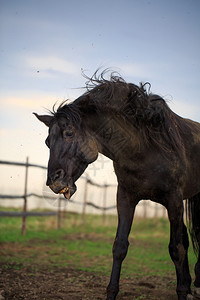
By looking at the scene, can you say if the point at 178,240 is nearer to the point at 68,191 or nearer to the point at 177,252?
the point at 177,252

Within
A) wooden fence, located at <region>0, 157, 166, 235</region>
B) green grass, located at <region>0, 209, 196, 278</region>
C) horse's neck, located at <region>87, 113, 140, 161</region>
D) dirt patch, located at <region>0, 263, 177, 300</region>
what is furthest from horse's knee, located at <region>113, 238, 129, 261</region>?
wooden fence, located at <region>0, 157, 166, 235</region>

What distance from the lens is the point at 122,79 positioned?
3650 mm

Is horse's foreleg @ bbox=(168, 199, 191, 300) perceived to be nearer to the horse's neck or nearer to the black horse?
the black horse

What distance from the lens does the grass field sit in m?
6.19

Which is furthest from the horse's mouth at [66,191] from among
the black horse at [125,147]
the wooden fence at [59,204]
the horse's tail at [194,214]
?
the wooden fence at [59,204]

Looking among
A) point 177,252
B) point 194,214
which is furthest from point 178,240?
point 194,214

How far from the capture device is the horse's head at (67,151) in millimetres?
3025

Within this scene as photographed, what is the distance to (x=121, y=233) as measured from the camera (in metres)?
3.74

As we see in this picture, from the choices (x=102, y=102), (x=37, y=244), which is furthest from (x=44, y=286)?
(x=37, y=244)

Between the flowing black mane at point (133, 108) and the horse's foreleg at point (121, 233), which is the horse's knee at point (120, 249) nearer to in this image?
the horse's foreleg at point (121, 233)

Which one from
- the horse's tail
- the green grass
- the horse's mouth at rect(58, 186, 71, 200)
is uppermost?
the horse's mouth at rect(58, 186, 71, 200)

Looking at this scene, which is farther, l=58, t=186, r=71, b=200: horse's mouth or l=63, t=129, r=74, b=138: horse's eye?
l=63, t=129, r=74, b=138: horse's eye

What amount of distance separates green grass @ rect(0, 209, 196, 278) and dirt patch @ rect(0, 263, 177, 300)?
42 centimetres

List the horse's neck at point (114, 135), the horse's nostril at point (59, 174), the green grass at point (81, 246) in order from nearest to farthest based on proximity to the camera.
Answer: the horse's nostril at point (59, 174), the horse's neck at point (114, 135), the green grass at point (81, 246)
